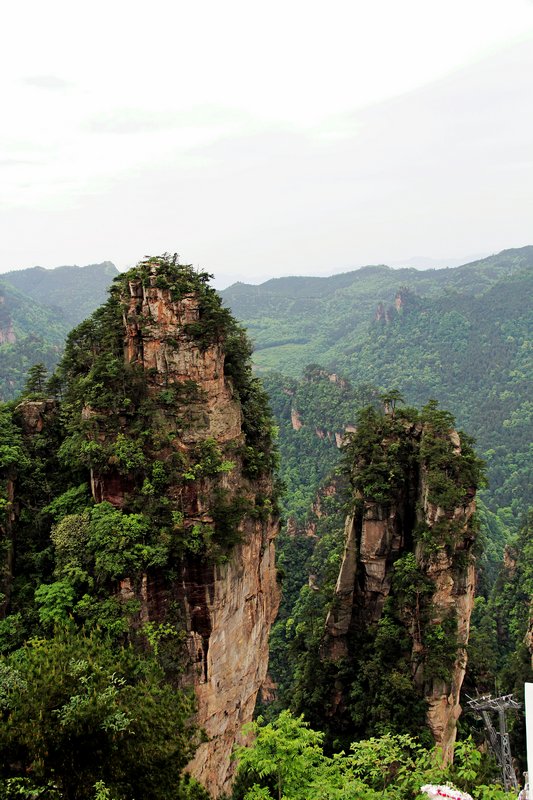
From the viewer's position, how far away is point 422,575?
22828 mm

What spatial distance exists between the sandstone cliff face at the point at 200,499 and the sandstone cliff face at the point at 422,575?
5383mm

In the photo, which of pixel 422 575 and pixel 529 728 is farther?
pixel 422 575

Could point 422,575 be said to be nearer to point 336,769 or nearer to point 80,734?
point 336,769

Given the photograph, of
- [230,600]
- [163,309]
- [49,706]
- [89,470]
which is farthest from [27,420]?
[49,706]

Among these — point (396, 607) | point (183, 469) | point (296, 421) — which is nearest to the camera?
point (183, 469)

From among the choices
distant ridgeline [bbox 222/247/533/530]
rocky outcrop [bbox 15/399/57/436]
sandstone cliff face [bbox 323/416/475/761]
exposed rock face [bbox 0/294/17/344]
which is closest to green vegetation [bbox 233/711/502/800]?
sandstone cliff face [bbox 323/416/475/761]

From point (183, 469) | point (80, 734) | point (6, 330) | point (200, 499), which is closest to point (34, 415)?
point (183, 469)

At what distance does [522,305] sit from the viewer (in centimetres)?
14725

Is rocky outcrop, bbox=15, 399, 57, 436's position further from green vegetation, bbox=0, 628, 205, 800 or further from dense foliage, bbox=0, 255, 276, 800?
green vegetation, bbox=0, 628, 205, 800

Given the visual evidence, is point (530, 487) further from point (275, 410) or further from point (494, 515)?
point (275, 410)

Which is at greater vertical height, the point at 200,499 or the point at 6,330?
the point at 6,330

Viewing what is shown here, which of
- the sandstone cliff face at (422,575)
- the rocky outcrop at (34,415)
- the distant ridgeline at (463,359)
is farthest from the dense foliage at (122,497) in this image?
the distant ridgeline at (463,359)

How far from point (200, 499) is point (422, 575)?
31.5ft

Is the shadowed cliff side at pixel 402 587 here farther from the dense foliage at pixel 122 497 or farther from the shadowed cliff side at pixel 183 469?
the dense foliage at pixel 122 497
